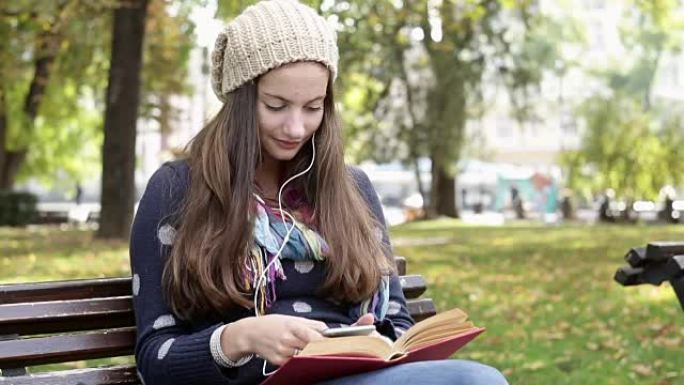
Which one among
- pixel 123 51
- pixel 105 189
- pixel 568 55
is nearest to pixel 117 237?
pixel 105 189

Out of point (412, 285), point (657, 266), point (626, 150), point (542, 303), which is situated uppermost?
point (412, 285)

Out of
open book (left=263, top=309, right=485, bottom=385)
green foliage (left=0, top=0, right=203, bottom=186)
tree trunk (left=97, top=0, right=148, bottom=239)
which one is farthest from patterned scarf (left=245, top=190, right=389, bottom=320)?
tree trunk (left=97, top=0, right=148, bottom=239)

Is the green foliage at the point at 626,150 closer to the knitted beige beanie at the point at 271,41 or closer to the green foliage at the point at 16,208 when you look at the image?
the green foliage at the point at 16,208

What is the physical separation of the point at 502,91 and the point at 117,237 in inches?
599

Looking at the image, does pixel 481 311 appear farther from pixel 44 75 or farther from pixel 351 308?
pixel 44 75

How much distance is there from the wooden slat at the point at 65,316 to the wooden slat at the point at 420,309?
89 cm

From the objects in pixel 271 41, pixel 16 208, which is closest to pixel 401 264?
pixel 271 41

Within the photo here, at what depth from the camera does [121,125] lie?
44.9 ft

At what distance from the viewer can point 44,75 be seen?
72.6 ft

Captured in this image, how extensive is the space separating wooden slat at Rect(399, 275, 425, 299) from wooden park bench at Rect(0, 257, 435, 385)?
881 millimetres

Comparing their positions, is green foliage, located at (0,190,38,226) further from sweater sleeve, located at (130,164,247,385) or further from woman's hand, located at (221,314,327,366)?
woman's hand, located at (221,314,327,366)

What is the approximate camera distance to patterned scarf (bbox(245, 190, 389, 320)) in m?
2.70

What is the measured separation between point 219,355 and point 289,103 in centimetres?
64

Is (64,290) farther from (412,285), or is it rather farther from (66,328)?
(412,285)
